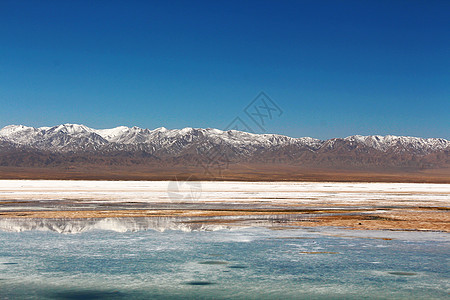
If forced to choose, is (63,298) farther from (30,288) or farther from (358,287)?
(358,287)

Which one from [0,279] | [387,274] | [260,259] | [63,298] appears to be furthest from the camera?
[260,259]

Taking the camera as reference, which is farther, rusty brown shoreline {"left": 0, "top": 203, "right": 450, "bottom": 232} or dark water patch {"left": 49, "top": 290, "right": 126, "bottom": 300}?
rusty brown shoreline {"left": 0, "top": 203, "right": 450, "bottom": 232}

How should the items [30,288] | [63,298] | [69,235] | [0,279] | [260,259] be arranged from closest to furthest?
[63,298]
[30,288]
[0,279]
[260,259]
[69,235]

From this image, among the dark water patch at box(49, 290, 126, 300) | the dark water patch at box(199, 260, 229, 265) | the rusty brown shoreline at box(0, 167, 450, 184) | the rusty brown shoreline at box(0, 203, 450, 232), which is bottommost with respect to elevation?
the dark water patch at box(49, 290, 126, 300)

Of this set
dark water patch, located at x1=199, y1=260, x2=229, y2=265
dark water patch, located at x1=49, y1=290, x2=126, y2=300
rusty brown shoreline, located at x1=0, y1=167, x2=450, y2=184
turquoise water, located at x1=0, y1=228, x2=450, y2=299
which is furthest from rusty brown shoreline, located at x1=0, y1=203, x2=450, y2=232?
rusty brown shoreline, located at x1=0, y1=167, x2=450, y2=184

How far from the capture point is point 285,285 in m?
9.73

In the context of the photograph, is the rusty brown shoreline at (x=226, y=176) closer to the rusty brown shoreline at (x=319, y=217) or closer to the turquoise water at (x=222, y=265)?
the rusty brown shoreline at (x=319, y=217)

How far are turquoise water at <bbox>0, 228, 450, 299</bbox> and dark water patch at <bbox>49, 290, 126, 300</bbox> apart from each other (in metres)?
0.02

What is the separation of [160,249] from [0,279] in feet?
15.0

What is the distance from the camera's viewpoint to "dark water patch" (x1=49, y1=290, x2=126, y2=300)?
879 centimetres

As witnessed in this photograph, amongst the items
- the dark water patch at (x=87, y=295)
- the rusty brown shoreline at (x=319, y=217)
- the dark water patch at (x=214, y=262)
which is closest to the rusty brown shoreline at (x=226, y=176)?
the rusty brown shoreline at (x=319, y=217)

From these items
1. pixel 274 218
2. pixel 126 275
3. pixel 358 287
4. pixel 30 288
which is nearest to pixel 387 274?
pixel 358 287

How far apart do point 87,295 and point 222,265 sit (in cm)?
361

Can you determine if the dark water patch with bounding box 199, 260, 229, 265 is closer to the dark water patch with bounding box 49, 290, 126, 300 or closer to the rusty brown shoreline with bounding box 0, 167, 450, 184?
the dark water patch with bounding box 49, 290, 126, 300
